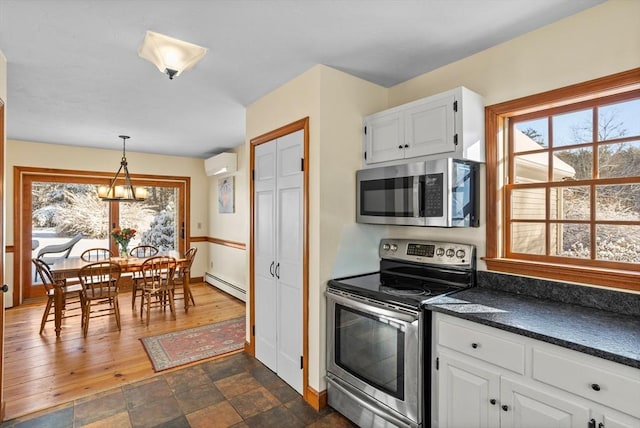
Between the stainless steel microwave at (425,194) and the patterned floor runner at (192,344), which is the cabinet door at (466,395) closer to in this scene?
the stainless steel microwave at (425,194)

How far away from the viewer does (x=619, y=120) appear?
1751 millimetres

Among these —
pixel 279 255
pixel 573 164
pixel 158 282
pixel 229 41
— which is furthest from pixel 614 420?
pixel 158 282

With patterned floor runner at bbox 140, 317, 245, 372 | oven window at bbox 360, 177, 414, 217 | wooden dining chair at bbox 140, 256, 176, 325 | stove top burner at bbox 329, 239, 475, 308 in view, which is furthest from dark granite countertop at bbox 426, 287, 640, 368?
wooden dining chair at bbox 140, 256, 176, 325

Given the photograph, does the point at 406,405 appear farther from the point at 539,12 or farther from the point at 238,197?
the point at 238,197

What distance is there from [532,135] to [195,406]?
2892mm

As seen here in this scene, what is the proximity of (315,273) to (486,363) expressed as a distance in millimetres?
1168

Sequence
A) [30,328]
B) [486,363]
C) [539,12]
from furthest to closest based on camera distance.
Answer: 1. [30,328]
2. [539,12]
3. [486,363]

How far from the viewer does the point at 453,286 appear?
217cm

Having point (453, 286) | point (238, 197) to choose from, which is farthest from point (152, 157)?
point (453, 286)

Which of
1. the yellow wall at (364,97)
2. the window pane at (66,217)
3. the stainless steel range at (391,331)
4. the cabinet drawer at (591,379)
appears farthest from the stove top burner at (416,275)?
the window pane at (66,217)

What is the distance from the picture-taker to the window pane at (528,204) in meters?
2.05

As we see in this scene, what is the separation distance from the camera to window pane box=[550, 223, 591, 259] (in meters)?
1.86

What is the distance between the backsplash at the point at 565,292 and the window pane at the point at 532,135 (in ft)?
2.68

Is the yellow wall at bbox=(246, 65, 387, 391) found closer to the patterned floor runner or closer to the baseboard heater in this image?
the patterned floor runner
